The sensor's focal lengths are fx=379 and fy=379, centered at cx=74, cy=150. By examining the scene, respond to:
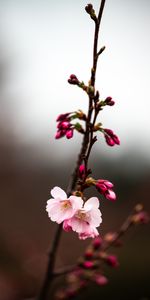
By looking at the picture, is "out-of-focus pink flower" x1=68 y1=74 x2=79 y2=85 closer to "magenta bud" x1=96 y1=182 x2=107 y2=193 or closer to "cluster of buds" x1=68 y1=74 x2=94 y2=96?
"cluster of buds" x1=68 y1=74 x2=94 y2=96

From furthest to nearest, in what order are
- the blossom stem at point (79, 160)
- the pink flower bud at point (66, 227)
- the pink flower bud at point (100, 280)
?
the pink flower bud at point (100, 280)
the pink flower bud at point (66, 227)
the blossom stem at point (79, 160)

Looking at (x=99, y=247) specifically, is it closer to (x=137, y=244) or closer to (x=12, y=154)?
(x=137, y=244)

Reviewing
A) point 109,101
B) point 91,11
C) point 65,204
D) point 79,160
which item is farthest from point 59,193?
point 91,11

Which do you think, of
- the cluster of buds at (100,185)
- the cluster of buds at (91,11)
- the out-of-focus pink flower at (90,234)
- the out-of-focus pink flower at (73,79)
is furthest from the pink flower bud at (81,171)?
the cluster of buds at (91,11)

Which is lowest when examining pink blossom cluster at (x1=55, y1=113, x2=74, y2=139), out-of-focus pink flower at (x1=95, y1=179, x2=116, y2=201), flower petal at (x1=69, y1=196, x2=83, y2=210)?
flower petal at (x1=69, y1=196, x2=83, y2=210)

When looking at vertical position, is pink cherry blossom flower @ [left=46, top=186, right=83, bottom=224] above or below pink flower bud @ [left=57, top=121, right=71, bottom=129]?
below

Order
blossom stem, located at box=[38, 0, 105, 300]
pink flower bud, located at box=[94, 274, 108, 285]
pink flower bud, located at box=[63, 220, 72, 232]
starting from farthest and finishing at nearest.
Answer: pink flower bud, located at box=[94, 274, 108, 285] → pink flower bud, located at box=[63, 220, 72, 232] → blossom stem, located at box=[38, 0, 105, 300]

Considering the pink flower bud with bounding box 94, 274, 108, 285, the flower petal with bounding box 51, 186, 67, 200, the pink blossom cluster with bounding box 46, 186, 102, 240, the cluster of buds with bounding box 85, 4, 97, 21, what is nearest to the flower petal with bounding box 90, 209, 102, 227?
the pink blossom cluster with bounding box 46, 186, 102, 240

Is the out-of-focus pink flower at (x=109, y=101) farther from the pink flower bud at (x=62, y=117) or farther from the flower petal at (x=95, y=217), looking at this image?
the flower petal at (x=95, y=217)

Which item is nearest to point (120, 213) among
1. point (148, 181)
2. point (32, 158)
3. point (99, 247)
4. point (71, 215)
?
point (148, 181)
